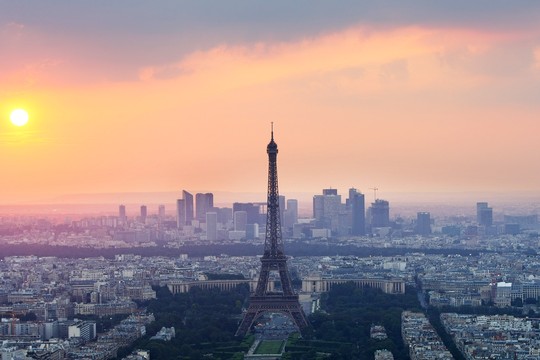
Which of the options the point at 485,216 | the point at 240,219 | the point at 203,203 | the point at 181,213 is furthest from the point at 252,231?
the point at 485,216

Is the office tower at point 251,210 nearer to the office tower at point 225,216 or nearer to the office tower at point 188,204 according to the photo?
the office tower at point 225,216

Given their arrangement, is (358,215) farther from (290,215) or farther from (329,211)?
(290,215)

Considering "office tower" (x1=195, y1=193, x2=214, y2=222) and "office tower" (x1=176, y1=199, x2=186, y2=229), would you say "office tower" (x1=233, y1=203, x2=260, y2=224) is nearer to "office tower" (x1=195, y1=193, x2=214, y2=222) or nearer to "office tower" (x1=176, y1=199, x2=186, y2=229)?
"office tower" (x1=195, y1=193, x2=214, y2=222)

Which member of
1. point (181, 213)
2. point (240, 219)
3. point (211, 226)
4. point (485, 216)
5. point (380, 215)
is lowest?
point (211, 226)

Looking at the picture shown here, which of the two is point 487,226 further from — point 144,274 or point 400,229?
point 144,274

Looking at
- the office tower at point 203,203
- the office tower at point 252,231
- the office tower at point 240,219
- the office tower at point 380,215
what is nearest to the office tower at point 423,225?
the office tower at point 380,215

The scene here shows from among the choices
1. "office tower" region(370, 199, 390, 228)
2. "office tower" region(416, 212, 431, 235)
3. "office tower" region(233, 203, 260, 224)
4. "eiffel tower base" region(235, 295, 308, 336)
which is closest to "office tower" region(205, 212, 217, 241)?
"office tower" region(233, 203, 260, 224)
